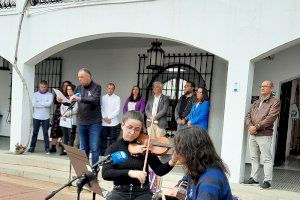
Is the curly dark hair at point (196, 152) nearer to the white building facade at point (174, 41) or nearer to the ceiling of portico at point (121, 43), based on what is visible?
the white building facade at point (174, 41)

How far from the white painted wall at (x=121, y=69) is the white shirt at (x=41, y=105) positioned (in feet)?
7.04

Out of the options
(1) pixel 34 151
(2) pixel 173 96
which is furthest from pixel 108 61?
(1) pixel 34 151

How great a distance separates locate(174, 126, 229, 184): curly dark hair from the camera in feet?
7.59

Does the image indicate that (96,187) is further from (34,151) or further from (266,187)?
(34,151)

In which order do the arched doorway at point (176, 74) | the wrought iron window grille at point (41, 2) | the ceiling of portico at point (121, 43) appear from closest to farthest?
1. the wrought iron window grille at point (41, 2)
2. the arched doorway at point (176, 74)
3. the ceiling of portico at point (121, 43)

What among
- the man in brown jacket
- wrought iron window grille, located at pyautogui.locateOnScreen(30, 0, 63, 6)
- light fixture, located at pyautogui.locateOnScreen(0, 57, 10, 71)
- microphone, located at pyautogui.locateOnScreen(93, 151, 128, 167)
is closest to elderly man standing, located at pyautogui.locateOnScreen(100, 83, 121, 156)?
wrought iron window grille, located at pyautogui.locateOnScreen(30, 0, 63, 6)

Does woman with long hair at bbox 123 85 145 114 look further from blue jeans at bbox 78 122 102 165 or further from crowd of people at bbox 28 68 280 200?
blue jeans at bbox 78 122 102 165

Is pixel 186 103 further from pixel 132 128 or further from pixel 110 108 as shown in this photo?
pixel 132 128

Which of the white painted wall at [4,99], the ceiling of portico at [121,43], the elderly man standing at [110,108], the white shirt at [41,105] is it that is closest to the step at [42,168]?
the white shirt at [41,105]

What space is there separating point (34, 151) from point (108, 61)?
3.23 m

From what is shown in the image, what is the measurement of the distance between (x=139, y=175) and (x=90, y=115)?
350 cm

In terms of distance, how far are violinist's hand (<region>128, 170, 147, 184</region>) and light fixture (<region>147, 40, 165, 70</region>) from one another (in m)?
6.10

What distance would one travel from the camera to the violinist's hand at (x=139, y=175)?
316 centimetres

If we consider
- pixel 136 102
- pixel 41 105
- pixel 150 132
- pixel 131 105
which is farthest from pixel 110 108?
pixel 150 132
